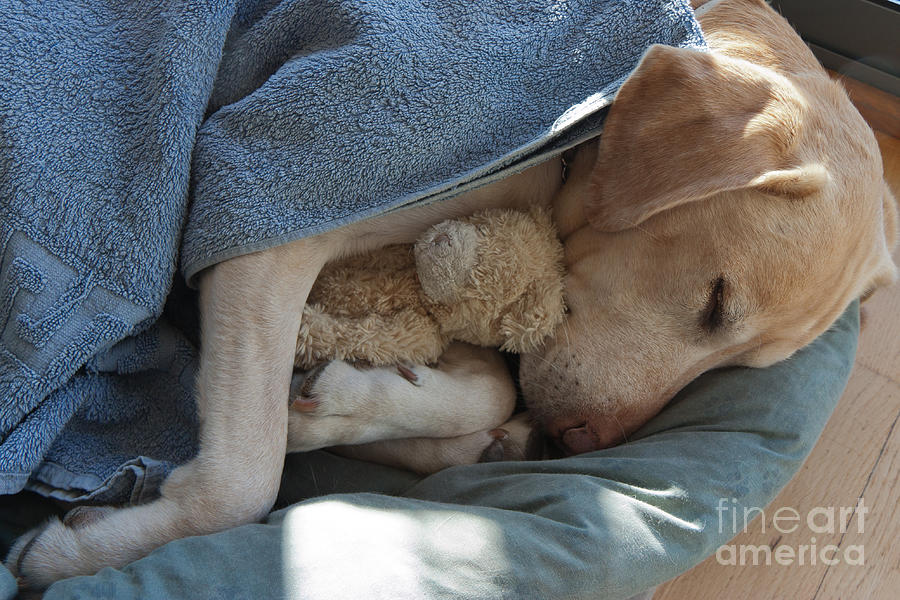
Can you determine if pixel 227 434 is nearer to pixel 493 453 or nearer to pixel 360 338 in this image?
pixel 360 338

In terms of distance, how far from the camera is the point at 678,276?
167 cm

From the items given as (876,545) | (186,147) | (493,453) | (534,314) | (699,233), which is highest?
(186,147)

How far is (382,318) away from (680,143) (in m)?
0.71

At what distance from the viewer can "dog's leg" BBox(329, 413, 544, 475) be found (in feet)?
5.76

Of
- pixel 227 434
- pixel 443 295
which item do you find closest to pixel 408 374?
pixel 443 295

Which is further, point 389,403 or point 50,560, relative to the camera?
point 389,403

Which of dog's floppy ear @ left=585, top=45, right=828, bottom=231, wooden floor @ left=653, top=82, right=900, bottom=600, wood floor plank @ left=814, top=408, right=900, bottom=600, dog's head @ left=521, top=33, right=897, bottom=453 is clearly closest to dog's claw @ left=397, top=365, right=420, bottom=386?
dog's head @ left=521, top=33, right=897, bottom=453

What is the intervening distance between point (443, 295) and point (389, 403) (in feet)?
0.84

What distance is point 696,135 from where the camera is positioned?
1.53 m

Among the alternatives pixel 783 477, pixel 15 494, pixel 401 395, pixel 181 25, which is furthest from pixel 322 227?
pixel 783 477

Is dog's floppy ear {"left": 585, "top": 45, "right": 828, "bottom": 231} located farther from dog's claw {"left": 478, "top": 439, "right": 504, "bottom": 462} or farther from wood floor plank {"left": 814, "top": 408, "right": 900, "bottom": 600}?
wood floor plank {"left": 814, "top": 408, "right": 900, "bottom": 600}

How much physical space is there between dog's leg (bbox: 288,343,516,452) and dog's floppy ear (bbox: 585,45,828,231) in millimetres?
510

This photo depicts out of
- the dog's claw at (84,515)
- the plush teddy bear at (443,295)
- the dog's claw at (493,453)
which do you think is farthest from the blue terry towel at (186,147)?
the dog's claw at (493,453)

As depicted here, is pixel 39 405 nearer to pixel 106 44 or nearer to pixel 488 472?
pixel 106 44
